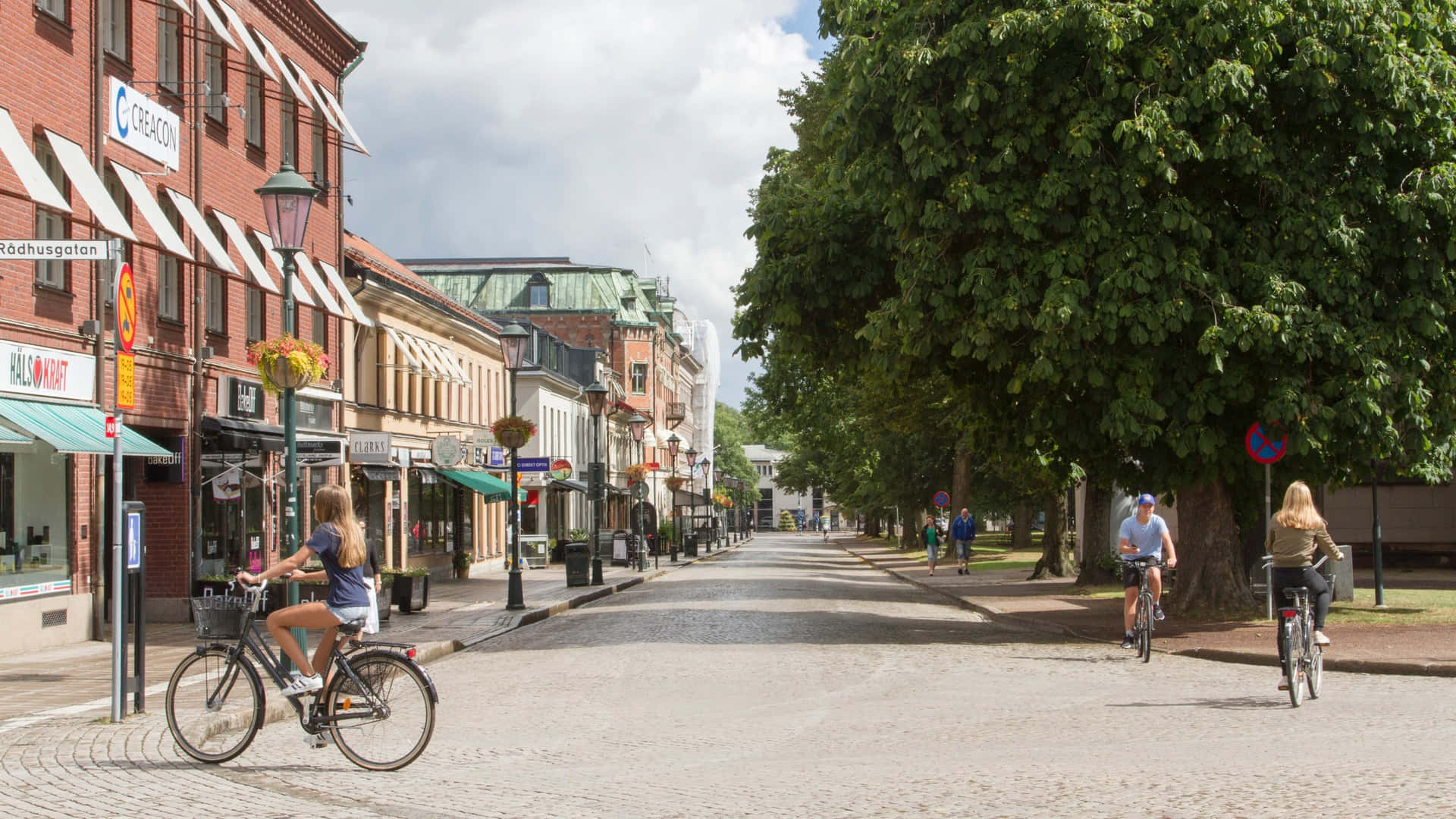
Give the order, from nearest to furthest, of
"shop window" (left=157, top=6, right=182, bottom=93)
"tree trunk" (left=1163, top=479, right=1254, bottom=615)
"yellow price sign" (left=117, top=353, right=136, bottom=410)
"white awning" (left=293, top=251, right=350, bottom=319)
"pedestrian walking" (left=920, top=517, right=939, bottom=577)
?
"yellow price sign" (left=117, top=353, right=136, bottom=410) → "tree trunk" (left=1163, top=479, right=1254, bottom=615) → "shop window" (left=157, top=6, right=182, bottom=93) → "white awning" (left=293, top=251, right=350, bottom=319) → "pedestrian walking" (left=920, top=517, right=939, bottom=577)

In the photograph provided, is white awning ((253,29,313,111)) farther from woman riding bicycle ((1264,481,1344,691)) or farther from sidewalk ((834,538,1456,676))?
woman riding bicycle ((1264,481,1344,691))

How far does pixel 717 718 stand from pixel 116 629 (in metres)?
4.35

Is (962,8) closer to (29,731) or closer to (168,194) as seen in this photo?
(168,194)

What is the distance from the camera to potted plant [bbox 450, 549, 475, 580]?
4091cm

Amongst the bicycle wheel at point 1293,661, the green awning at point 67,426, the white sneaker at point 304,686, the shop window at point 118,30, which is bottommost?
the bicycle wheel at point 1293,661

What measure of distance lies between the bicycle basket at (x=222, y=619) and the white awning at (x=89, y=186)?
8.54m

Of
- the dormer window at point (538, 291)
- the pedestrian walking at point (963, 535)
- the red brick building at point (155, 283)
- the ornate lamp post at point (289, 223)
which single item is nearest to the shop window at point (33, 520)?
the red brick building at point (155, 283)

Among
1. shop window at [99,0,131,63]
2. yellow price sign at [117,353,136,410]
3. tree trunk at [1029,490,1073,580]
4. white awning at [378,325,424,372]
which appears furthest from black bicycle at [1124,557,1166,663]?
white awning at [378,325,424,372]

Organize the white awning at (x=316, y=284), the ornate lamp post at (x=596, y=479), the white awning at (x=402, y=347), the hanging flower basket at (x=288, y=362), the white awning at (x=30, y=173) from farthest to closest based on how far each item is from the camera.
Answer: the ornate lamp post at (x=596, y=479)
the white awning at (x=402, y=347)
the white awning at (x=316, y=284)
the white awning at (x=30, y=173)
the hanging flower basket at (x=288, y=362)

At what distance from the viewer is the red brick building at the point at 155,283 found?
59.4 ft

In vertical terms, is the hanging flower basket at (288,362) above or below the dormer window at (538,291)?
below

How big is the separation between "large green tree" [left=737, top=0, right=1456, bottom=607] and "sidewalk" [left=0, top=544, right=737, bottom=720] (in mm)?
6928

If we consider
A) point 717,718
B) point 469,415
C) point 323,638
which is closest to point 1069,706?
point 717,718

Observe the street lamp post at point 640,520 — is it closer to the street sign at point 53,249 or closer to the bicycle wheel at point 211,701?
the street sign at point 53,249
